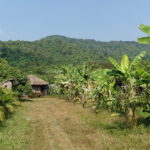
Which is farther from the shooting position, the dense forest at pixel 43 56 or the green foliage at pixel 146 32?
the dense forest at pixel 43 56

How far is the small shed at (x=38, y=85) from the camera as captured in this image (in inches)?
1966

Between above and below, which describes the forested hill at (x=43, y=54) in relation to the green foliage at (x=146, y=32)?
above

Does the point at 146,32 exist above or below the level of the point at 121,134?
above

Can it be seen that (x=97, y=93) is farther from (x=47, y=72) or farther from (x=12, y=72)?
(x=47, y=72)

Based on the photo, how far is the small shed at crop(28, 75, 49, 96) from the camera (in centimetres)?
4994

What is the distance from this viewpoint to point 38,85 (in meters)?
52.0

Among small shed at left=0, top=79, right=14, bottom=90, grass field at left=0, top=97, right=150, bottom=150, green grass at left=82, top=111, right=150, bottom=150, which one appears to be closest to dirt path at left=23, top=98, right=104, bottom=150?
grass field at left=0, top=97, right=150, bottom=150

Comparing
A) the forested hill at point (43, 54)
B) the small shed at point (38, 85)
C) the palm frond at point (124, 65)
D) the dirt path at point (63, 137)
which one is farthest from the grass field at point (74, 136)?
the forested hill at point (43, 54)

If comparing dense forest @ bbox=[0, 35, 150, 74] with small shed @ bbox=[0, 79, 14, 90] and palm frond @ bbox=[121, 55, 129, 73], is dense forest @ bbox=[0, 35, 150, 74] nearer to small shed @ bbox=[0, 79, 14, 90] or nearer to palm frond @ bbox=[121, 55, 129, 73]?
small shed @ bbox=[0, 79, 14, 90]

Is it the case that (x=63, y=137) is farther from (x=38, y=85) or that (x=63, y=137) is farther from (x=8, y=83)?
(x=38, y=85)

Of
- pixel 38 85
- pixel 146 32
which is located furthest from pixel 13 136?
pixel 38 85

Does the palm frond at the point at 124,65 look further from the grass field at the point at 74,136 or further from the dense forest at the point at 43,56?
the dense forest at the point at 43,56

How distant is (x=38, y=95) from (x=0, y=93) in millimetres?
30755

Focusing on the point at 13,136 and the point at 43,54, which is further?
the point at 43,54
